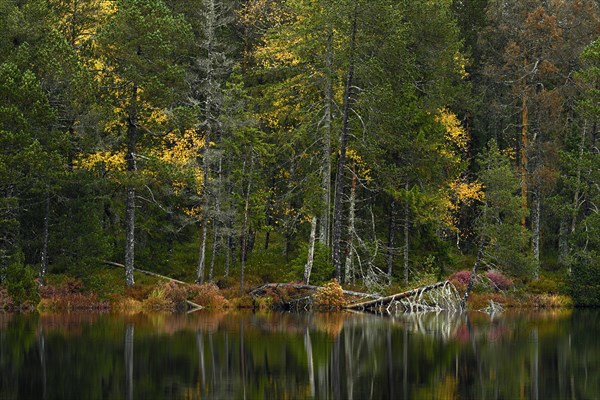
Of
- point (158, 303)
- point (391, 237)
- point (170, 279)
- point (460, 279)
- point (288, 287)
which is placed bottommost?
point (158, 303)

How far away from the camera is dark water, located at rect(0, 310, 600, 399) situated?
20078 mm

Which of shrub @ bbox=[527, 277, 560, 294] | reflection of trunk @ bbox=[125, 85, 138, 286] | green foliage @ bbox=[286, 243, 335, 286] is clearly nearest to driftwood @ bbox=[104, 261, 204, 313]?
reflection of trunk @ bbox=[125, 85, 138, 286]

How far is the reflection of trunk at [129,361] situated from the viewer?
65.3 ft

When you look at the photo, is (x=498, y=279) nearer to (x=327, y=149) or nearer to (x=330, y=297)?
(x=330, y=297)

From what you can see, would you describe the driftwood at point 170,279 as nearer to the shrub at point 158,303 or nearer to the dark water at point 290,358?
the shrub at point 158,303

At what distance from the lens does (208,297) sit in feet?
144

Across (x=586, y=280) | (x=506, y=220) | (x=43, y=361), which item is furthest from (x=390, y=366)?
(x=586, y=280)

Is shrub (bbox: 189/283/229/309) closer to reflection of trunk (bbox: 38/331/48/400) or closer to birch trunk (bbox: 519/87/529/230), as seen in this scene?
reflection of trunk (bbox: 38/331/48/400)

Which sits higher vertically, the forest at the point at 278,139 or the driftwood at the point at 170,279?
the forest at the point at 278,139

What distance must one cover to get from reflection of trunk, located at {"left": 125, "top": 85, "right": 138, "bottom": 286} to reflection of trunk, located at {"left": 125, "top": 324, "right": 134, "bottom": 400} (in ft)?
33.7

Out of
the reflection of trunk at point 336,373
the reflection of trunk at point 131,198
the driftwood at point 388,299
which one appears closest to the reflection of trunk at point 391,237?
the driftwood at point 388,299

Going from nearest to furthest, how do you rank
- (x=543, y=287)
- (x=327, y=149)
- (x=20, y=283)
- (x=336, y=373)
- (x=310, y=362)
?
(x=336, y=373) < (x=310, y=362) < (x=20, y=283) < (x=327, y=149) < (x=543, y=287)

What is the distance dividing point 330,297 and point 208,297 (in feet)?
19.3

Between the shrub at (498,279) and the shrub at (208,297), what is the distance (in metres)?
14.4
